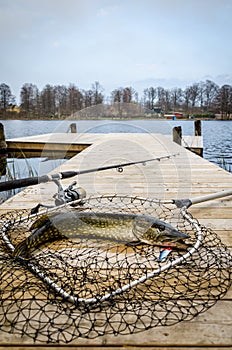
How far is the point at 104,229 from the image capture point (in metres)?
1.63

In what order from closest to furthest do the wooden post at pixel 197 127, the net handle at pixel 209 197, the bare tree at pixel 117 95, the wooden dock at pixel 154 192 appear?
the wooden dock at pixel 154 192 → the bare tree at pixel 117 95 → the net handle at pixel 209 197 → the wooden post at pixel 197 127

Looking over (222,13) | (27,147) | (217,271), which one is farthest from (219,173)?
(222,13)

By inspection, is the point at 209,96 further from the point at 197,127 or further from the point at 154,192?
the point at 154,192

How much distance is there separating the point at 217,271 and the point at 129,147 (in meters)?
1.11

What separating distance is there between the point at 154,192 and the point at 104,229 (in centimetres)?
97

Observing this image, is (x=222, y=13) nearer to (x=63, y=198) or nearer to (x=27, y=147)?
(x=27, y=147)

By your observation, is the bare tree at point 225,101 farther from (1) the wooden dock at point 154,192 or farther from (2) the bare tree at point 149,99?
(2) the bare tree at point 149,99

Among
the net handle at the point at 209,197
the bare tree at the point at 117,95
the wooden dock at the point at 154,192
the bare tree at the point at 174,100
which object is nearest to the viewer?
the wooden dock at the point at 154,192

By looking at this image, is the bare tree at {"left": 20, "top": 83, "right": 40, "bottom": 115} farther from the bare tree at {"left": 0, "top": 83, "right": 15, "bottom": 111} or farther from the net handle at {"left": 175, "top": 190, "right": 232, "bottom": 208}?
the net handle at {"left": 175, "top": 190, "right": 232, "bottom": 208}

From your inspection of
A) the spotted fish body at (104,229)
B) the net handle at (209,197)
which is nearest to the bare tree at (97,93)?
the spotted fish body at (104,229)

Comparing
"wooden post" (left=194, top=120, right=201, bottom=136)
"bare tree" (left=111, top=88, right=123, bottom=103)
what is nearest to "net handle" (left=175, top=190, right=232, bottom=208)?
"bare tree" (left=111, top=88, right=123, bottom=103)

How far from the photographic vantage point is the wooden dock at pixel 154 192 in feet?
3.01

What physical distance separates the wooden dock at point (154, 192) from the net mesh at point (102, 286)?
0.03 metres

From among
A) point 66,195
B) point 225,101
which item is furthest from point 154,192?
point 225,101
